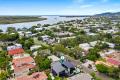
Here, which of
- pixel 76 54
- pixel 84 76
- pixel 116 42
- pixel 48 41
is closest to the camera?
pixel 84 76

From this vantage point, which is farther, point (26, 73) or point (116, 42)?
point (116, 42)

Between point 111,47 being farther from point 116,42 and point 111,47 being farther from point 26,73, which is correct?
point 26,73

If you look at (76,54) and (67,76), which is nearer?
(67,76)

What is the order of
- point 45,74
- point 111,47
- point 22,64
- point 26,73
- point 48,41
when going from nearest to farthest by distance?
point 45,74, point 26,73, point 22,64, point 111,47, point 48,41

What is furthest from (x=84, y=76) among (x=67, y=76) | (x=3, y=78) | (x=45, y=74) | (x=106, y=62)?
(x=3, y=78)

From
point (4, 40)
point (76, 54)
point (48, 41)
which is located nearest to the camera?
point (76, 54)

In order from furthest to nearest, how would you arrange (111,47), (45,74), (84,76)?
(111,47), (45,74), (84,76)

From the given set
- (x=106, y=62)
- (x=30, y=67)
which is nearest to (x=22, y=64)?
(x=30, y=67)

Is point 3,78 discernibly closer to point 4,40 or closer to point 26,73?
point 26,73
